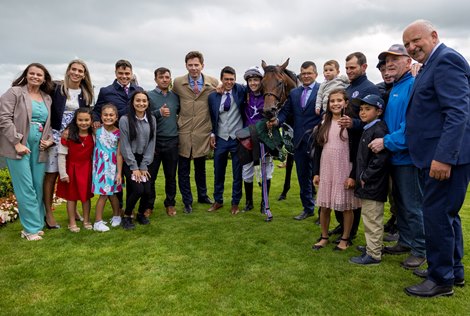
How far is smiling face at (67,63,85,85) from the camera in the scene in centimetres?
502

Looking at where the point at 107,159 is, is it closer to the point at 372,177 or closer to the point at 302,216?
the point at 302,216

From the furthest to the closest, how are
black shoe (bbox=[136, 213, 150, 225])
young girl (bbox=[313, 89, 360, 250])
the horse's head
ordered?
black shoe (bbox=[136, 213, 150, 225])
the horse's head
young girl (bbox=[313, 89, 360, 250])

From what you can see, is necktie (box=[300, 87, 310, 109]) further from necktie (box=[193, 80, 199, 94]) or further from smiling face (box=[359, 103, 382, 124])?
necktie (box=[193, 80, 199, 94])

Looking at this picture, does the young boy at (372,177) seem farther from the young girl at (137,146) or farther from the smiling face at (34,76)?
the smiling face at (34,76)

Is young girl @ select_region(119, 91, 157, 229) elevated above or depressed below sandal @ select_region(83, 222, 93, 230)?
above

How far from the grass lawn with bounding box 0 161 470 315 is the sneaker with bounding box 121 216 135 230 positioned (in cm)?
10

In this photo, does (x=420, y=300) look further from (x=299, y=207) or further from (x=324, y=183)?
(x=299, y=207)

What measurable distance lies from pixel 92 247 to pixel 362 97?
377 cm

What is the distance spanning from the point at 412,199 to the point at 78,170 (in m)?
4.31

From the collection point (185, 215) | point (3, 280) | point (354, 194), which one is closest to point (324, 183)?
point (354, 194)

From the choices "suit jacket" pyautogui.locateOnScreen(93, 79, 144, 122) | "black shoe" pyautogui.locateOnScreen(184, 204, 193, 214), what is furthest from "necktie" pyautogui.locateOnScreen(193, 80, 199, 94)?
"black shoe" pyautogui.locateOnScreen(184, 204, 193, 214)

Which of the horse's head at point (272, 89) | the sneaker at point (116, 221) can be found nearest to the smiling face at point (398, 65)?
the horse's head at point (272, 89)

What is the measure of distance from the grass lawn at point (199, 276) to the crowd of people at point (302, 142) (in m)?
0.26

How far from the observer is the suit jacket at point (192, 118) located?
595 centimetres
